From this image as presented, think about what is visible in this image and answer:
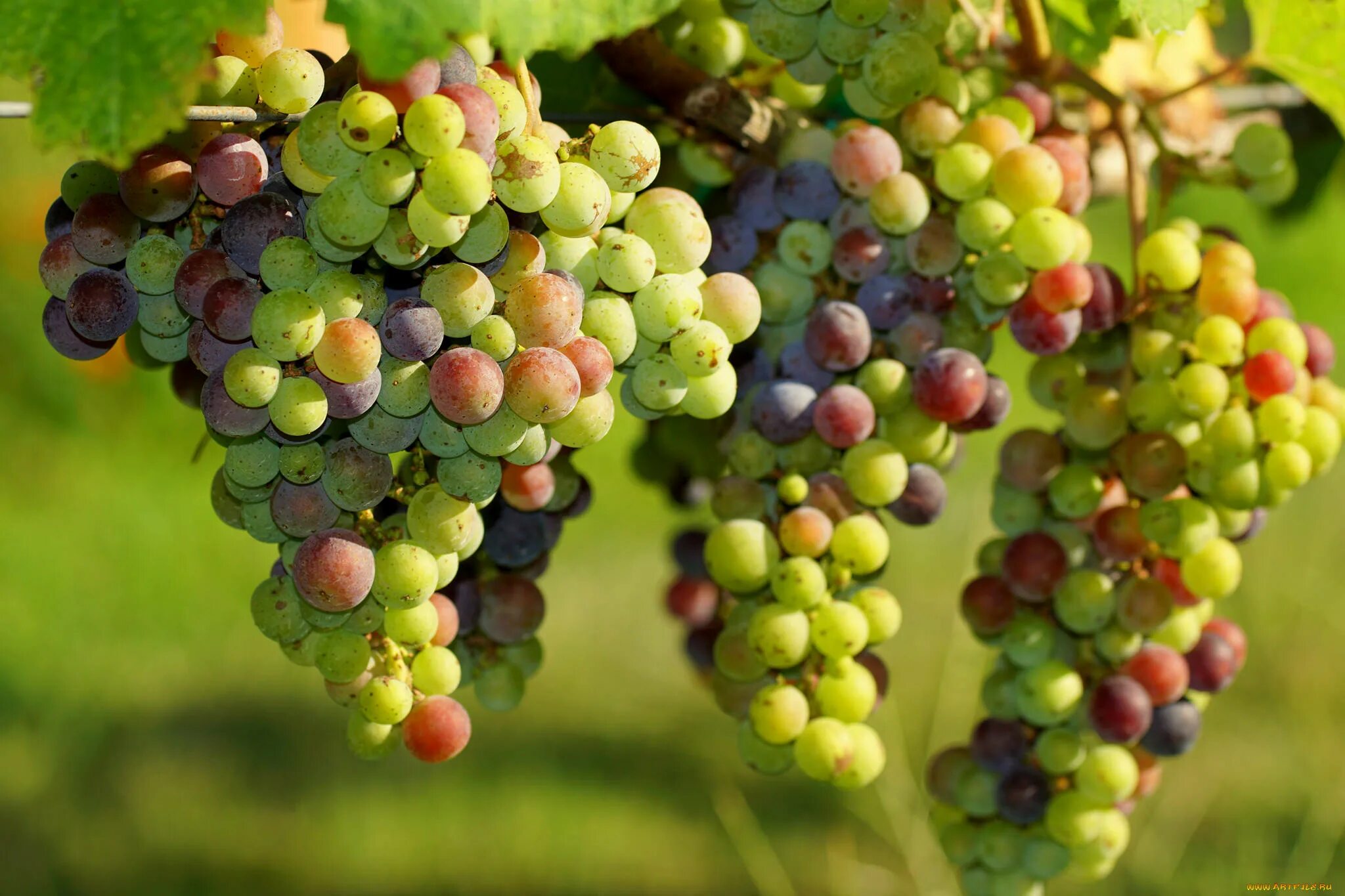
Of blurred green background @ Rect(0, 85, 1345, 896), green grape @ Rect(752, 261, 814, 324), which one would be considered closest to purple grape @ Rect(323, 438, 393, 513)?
green grape @ Rect(752, 261, 814, 324)

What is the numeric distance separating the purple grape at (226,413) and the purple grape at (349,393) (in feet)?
0.08

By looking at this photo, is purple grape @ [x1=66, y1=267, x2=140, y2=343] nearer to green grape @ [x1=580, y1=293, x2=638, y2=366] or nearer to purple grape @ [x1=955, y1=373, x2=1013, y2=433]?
green grape @ [x1=580, y1=293, x2=638, y2=366]

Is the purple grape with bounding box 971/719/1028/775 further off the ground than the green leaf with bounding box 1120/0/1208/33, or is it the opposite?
the green leaf with bounding box 1120/0/1208/33

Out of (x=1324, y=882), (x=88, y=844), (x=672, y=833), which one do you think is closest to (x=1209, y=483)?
(x=1324, y=882)

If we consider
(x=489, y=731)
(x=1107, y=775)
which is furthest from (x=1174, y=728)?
(x=489, y=731)

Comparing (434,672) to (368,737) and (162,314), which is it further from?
(162,314)

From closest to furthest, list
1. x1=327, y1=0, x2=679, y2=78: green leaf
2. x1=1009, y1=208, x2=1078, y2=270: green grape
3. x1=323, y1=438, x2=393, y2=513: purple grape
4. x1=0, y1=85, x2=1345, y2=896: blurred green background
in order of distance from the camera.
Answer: x1=327, y1=0, x2=679, y2=78: green leaf
x1=323, y1=438, x2=393, y2=513: purple grape
x1=1009, y1=208, x2=1078, y2=270: green grape
x1=0, y1=85, x2=1345, y2=896: blurred green background

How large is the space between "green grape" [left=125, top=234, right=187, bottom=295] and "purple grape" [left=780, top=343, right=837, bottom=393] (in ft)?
0.88

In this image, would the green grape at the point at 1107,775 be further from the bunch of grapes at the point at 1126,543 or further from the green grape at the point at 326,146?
the green grape at the point at 326,146

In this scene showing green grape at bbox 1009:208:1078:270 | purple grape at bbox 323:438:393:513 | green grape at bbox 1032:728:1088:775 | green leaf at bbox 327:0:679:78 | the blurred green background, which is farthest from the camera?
the blurred green background

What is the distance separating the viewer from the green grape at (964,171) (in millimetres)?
534

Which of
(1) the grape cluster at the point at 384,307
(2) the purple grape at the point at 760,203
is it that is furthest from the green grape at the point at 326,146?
(2) the purple grape at the point at 760,203

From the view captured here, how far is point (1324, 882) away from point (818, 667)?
70cm

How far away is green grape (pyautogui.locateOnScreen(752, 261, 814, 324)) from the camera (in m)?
0.55
